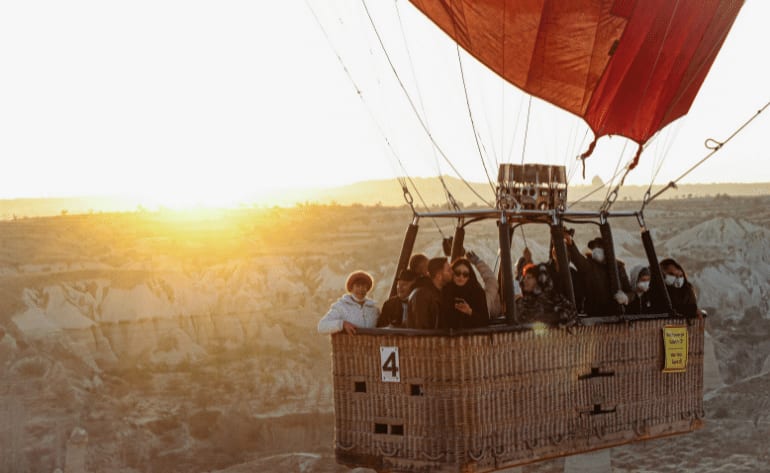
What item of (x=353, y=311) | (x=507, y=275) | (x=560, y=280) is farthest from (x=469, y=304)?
(x=560, y=280)

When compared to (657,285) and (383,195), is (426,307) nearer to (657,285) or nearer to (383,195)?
(657,285)

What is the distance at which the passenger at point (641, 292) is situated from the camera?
13.0 m

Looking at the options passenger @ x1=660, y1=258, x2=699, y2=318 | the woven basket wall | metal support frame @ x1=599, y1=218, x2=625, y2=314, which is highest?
metal support frame @ x1=599, y1=218, x2=625, y2=314

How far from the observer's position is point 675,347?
1305 centimetres

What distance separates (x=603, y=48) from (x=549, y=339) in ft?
14.0

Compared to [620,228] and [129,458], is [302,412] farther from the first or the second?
[620,228]

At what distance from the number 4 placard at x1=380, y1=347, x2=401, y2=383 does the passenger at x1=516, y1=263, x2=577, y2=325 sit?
1.22 m

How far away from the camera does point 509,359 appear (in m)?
11.2

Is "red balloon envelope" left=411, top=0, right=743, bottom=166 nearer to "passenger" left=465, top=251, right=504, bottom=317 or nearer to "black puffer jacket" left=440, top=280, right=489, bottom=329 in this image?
"passenger" left=465, top=251, right=504, bottom=317

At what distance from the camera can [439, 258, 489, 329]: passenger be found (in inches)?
430

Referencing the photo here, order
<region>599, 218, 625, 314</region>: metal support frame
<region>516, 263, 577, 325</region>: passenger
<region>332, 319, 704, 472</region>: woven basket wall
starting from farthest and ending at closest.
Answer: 1. <region>599, 218, 625, 314</region>: metal support frame
2. <region>516, 263, 577, 325</region>: passenger
3. <region>332, 319, 704, 472</region>: woven basket wall

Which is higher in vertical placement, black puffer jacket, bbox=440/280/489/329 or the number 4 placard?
black puffer jacket, bbox=440/280/489/329

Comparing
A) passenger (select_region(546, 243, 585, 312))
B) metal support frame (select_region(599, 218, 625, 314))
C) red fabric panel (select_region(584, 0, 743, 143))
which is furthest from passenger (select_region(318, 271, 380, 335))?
red fabric panel (select_region(584, 0, 743, 143))

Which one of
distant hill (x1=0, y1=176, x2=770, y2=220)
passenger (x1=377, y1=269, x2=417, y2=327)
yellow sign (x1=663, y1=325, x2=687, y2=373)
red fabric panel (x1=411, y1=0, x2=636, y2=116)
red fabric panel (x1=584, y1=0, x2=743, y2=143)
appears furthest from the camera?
distant hill (x1=0, y1=176, x2=770, y2=220)
